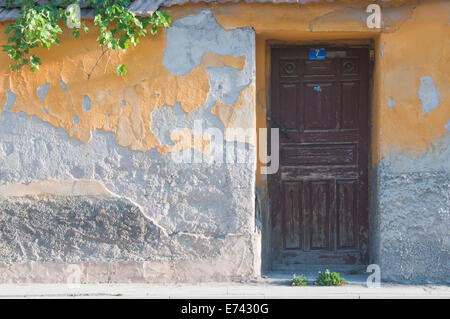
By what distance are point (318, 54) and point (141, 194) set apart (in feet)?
7.03

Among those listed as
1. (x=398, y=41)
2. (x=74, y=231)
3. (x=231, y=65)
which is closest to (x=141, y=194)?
(x=74, y=231)

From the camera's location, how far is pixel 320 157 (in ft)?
18.9

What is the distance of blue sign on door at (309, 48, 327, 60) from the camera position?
5.75 m

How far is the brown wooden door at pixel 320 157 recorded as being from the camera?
575cm

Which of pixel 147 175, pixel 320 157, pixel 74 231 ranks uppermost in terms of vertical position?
pixel 320 157

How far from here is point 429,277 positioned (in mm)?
5297

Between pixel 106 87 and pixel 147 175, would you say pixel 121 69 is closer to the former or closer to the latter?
pixel 106 87

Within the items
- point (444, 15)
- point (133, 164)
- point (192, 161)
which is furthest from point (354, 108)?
point (133, 164)

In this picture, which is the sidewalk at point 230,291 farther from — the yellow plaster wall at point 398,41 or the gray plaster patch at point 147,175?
the yellow plaster wall at point 398,41

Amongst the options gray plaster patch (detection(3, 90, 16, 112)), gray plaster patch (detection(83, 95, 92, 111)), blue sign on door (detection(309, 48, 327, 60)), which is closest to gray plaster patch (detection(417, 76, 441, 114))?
blue sign on door (detection(309, 48, 327, 60))

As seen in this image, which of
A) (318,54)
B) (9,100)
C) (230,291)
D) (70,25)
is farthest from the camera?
(318,54)

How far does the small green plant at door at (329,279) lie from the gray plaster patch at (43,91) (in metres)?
2.92

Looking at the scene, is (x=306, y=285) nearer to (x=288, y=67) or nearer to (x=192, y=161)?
(x=192, y=161)

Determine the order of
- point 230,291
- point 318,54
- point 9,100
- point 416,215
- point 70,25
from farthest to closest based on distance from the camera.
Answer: point 318,54, point 9,100, point 416,215, point 70,25, point 230,291
